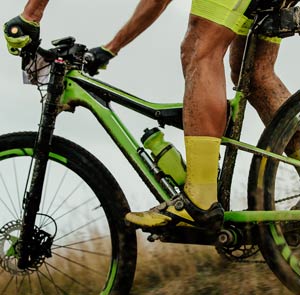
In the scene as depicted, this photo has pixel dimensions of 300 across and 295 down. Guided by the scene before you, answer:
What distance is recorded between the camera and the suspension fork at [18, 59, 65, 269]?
5324 mm

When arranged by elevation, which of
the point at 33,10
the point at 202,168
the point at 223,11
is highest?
the point at 33,10

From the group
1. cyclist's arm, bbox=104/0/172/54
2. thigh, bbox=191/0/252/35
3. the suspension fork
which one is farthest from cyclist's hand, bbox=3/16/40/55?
thigh, bbox=191/0/252/35

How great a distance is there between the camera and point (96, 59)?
5.51 metres

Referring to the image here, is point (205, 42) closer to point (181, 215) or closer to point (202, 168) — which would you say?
point (202, 168)

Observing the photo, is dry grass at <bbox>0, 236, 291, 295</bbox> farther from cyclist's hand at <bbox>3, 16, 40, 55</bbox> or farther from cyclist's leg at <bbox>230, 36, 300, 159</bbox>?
cyclist's hand at <bbox>3, 16, 40, 55</bbox>

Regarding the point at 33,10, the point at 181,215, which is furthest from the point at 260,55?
the point at 33,10

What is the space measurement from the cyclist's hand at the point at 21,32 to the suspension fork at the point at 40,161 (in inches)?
8.6

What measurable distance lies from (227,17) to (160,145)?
2.72 feet

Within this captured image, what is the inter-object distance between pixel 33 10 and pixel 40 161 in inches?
34.7

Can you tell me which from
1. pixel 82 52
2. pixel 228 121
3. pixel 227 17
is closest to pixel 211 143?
pixel 228 121

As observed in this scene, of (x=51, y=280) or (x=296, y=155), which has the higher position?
(x=296, y=155)

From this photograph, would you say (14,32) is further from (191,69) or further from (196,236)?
(196,236)

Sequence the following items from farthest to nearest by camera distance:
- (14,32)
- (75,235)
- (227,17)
Answer: (75,235)
(14,32)
(227,17)

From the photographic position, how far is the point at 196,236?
16.5ft
